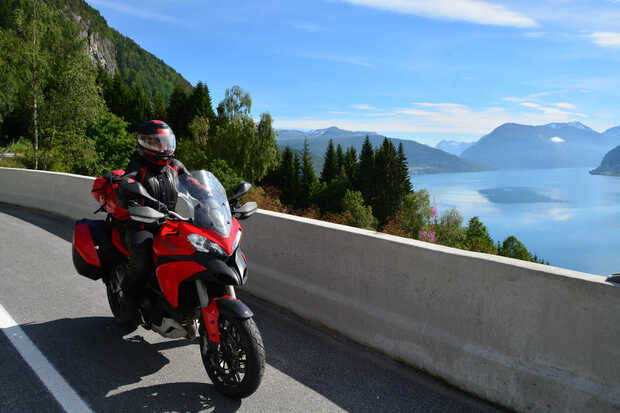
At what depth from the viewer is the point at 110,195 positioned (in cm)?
403

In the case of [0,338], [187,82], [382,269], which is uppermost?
[187,82]

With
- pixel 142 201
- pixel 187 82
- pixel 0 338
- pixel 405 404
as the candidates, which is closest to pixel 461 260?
pixel 405 404

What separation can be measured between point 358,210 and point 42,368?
285 feet

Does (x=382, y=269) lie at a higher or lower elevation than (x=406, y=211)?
higher

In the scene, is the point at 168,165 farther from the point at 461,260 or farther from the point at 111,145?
the point at 111,145

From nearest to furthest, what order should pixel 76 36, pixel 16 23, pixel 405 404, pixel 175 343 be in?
pixel 405 404 < pixel 175 343 < pixel 16 23 < pixel 76 36

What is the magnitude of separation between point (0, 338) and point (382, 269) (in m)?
3.45

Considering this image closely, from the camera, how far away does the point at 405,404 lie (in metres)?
3.30

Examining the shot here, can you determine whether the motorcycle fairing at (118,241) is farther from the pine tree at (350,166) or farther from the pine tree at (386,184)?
the pine tree at (350,166)

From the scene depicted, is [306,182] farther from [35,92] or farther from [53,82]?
[35,92]

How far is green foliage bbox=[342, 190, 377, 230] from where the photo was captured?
3521 inches

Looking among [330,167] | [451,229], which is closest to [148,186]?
[451,229]

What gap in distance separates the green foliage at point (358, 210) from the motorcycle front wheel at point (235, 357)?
278ft

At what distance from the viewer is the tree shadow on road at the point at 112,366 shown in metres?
3.22
